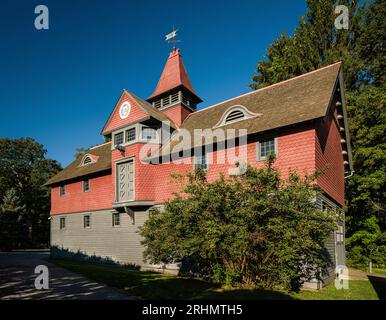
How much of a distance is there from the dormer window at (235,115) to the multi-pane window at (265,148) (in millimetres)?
2258

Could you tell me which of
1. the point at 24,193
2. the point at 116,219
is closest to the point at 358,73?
the point at 116,219

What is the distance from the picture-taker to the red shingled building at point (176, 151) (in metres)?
13.4

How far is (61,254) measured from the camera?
24.5 m

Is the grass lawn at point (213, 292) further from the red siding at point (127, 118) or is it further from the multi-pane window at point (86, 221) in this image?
the multi-pane window at point (86, 221)

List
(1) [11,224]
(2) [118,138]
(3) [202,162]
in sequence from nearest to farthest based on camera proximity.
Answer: (3) [202,162] < (2) [118,138] < (1) [11,224]

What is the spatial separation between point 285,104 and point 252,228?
803 cm

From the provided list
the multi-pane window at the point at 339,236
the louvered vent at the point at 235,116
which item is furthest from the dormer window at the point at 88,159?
the multi-pane window at the point at 339,236

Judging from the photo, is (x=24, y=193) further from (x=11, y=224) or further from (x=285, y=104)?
(x=285, y=104)

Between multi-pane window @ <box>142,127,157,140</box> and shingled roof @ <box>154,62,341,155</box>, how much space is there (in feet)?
4.27

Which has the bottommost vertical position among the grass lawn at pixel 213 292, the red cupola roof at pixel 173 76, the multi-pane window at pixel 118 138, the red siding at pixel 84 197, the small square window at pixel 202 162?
the grass lawn at pixel 213 292

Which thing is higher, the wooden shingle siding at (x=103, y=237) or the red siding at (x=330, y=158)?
the red siding at (x=330, y=158)

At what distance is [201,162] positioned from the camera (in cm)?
1627

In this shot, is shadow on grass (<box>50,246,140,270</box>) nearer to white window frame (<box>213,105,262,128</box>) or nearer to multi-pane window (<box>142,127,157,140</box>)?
multi-pane window (<box>142,127,157,140</box>)
